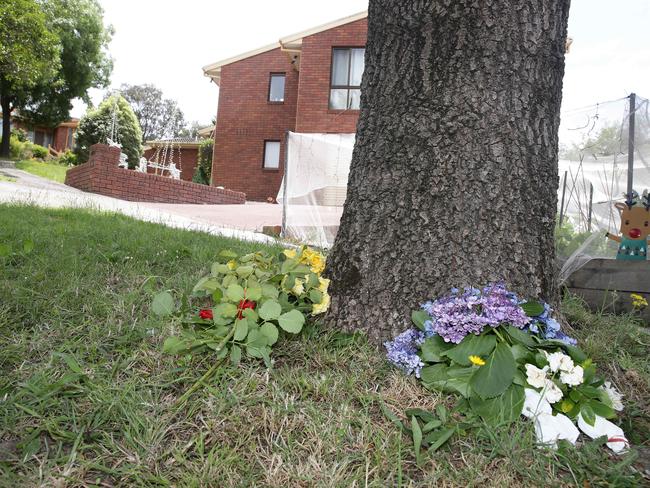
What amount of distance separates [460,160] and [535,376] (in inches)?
35.4

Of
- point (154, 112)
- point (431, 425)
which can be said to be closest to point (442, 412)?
point (431, 425)

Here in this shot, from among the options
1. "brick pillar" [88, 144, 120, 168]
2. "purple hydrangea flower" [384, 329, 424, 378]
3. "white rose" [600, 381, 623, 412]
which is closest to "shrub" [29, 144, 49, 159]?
"brick pillar" [88, 144, 120, 168]

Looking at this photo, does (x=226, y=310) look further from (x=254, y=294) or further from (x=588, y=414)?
(x=588, y=414)

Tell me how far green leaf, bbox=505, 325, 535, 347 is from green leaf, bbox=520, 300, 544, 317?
0.41ft

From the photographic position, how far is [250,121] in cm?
1986

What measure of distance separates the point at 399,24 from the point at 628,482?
6.29 ft

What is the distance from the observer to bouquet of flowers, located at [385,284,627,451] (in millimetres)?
1682

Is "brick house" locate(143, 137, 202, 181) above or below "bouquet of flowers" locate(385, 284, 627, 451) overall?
above

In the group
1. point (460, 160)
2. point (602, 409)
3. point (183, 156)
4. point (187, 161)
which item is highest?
point (183, 156)

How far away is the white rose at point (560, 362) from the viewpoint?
1.75 meters

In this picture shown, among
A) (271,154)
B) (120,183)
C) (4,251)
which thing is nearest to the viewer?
(4,251)

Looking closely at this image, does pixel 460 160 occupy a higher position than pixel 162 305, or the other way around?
pixel 460 160

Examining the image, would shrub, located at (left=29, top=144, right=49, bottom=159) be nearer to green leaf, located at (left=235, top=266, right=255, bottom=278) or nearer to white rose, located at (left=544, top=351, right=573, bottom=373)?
green leaf, located at (left=235, top=266, right=255, bottom=278)

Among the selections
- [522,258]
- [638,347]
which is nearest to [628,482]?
[522,258]
